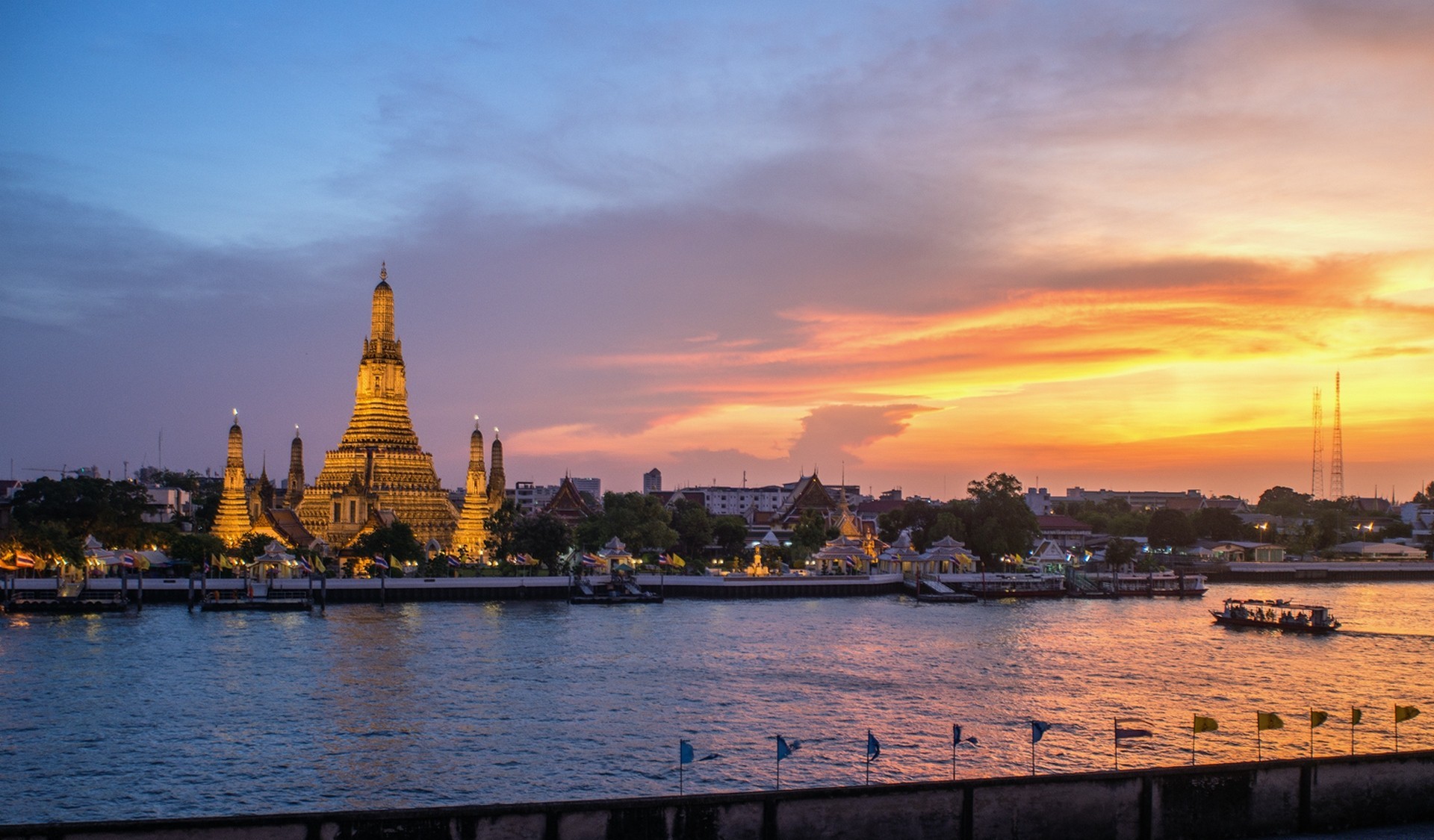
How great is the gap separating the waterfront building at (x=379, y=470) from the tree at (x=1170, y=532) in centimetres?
8178

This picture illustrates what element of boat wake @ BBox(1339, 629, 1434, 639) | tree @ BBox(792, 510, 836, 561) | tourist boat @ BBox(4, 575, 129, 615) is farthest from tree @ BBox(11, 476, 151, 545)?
boat wake @ BBox(1339, 629, 1434, 639)

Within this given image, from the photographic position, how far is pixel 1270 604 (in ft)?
244

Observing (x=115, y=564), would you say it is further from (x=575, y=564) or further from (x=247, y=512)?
(x=575, y=564)

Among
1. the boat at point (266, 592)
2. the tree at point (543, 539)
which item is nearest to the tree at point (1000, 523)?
the tree at point (543, 539)

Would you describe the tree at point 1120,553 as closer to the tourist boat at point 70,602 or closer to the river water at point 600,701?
the river water at point 600,701

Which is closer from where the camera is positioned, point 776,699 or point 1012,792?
point 1012,792

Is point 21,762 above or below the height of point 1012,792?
below

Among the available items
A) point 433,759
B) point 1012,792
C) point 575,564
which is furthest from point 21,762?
point 575,564

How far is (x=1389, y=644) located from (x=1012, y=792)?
49.3m

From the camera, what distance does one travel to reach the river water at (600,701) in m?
32.2

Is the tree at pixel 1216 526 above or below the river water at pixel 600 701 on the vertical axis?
above

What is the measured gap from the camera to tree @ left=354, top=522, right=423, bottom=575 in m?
94.3

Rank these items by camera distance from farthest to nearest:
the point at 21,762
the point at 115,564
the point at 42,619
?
1. the point at 115,564
2. the point at 42,619
3. the point at 21,762

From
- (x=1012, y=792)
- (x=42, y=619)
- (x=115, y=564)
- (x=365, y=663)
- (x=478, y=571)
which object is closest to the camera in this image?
(x=1012, y=792)
